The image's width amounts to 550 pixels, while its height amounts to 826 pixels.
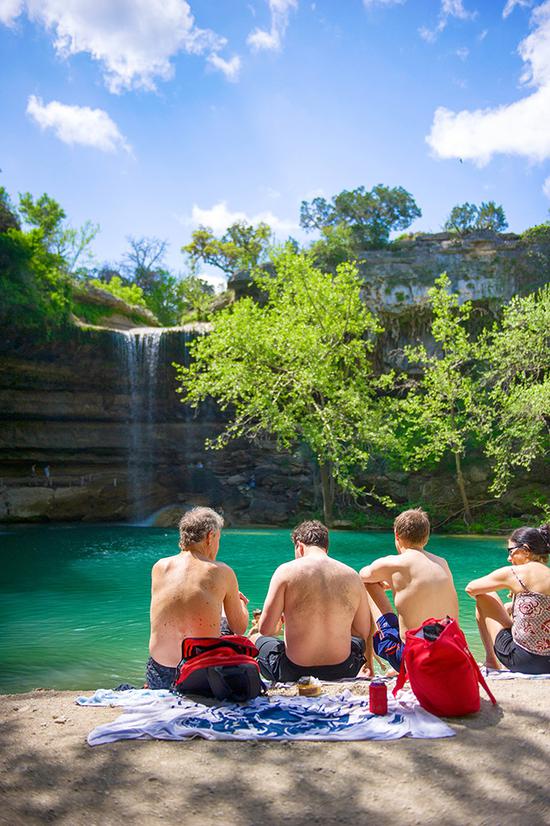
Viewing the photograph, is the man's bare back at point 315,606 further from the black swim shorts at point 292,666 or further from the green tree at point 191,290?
the green tree at point 191,290

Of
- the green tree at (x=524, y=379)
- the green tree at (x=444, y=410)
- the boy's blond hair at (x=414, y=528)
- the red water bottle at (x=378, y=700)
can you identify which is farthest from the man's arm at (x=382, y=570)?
the green tree at (x=444, y=410)

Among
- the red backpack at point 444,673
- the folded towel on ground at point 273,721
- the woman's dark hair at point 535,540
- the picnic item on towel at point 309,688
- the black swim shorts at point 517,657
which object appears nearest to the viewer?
the folded towel on ground at point 273,721

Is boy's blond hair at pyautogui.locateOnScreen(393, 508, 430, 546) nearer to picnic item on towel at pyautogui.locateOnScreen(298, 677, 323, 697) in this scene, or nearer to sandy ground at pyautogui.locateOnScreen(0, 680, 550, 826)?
picnic item on towel at pyautogui.locateOnScreen(298, 677, 323, 697)

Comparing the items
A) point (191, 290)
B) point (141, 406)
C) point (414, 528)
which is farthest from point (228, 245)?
point (414, 528)

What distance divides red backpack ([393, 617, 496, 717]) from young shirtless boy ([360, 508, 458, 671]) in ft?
3.21

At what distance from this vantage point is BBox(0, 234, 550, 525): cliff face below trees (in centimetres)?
2353

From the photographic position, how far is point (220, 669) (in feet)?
11.9

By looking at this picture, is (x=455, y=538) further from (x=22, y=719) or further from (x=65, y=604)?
(x=22, y=719)

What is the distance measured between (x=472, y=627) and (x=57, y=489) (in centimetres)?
1919

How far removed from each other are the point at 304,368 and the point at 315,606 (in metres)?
15.8

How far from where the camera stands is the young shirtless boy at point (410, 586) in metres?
4.50

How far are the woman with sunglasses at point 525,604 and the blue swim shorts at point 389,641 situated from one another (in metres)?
0.66

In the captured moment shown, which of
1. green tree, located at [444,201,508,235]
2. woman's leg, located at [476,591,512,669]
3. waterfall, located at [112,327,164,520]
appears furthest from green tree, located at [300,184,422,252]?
woman's leg, located at [476,591,512,669]

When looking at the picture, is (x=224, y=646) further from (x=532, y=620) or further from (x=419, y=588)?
(x=532, y=620)
